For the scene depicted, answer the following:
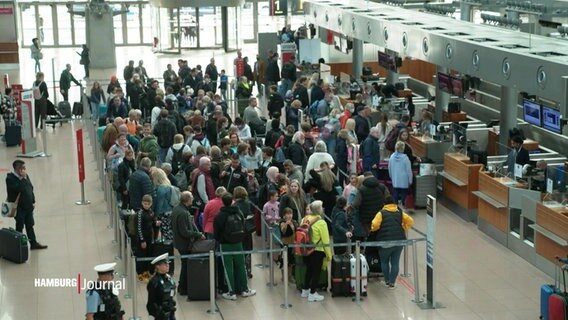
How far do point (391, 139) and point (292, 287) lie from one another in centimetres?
562

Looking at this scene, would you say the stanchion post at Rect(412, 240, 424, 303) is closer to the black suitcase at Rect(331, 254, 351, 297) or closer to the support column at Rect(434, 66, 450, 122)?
the black suitcase at Rect(331, 254, 351, 297)

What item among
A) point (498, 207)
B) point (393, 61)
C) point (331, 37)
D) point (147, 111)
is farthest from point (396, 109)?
point (331, 37)

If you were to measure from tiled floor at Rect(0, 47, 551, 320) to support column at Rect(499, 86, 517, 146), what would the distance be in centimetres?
181

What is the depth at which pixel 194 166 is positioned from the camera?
17.5 metres

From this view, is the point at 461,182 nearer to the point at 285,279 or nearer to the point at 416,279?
the point at 416,279

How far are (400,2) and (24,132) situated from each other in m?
12.6

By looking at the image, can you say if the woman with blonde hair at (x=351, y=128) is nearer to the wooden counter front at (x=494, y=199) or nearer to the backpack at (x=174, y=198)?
the wooden counter front at (x=494, y=199)

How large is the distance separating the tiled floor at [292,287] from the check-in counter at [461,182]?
0.80ft

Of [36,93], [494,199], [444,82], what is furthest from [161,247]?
[36,93]

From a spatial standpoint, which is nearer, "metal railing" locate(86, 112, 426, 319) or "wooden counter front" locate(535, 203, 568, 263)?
"metal railing" locate(86, 112, 426, 319)

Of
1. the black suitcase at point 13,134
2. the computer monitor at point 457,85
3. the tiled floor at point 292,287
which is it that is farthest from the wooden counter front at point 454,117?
the black suitcase at point 13,134

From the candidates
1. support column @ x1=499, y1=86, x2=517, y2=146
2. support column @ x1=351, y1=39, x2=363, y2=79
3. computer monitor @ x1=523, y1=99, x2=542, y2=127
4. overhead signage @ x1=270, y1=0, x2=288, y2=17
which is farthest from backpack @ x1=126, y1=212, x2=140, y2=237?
overhead signage @ x1=270, y1=0, x2=288, y2=17

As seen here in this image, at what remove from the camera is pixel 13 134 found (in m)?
25.8

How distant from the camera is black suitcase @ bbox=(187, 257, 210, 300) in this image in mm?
14477
